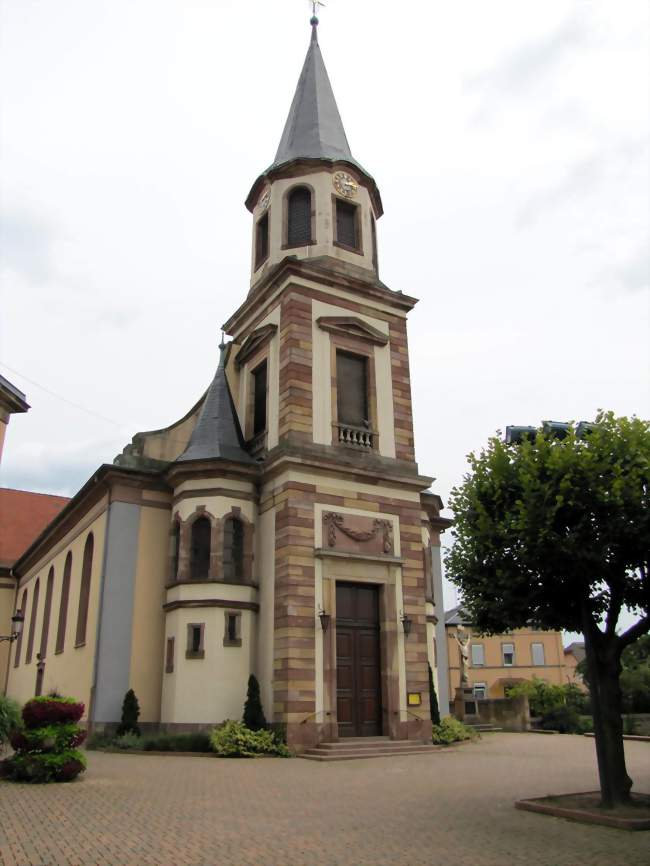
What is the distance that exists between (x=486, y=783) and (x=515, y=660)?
5152cm

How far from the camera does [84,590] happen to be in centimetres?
2531

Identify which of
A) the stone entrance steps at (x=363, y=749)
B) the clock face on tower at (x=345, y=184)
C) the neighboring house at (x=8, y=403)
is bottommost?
the stone entrance steps at (x=363, y=749)

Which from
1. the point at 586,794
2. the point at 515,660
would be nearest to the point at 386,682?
the point at 586,794

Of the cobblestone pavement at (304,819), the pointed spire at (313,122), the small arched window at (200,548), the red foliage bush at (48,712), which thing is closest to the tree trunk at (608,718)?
the cobblestone pavement at (304,819)

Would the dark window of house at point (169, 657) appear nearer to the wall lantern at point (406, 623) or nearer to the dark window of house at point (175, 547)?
the dark window of house at point (175, 547)

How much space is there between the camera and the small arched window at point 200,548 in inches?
819

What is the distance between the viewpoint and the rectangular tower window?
6116 centimetres

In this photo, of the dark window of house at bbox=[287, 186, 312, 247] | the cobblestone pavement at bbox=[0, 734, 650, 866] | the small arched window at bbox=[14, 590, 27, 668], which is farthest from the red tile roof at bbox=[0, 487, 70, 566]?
the cobblestone pavement at bbox=[0, 734, 650, 866]

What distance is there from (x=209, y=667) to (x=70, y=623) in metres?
8.54

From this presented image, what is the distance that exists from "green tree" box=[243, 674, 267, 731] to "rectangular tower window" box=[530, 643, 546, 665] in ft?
156

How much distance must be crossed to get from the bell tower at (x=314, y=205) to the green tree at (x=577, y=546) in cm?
1400

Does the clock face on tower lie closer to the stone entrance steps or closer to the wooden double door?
the wooden double door

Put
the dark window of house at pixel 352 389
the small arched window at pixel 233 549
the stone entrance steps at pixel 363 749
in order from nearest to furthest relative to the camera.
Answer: the stone entrance steps at pixel 363 749
the small arched window at pixel 233 549
the dark window of house at pixel 352 389

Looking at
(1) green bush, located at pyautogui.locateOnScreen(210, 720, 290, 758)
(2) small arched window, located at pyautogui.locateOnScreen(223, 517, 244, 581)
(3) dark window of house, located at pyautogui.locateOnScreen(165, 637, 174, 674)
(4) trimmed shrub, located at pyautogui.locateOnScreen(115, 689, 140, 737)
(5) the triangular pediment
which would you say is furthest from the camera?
(5) the triangular pediment
